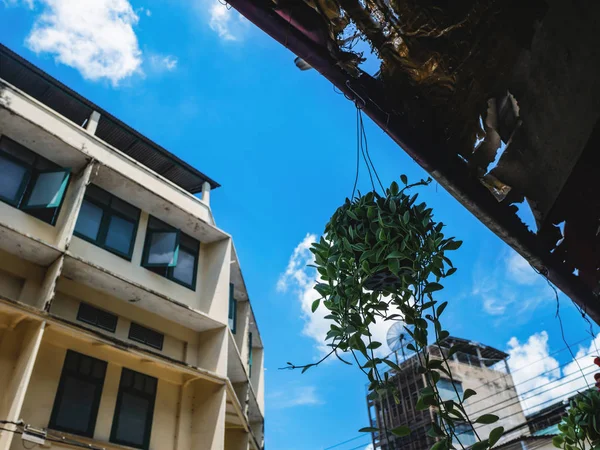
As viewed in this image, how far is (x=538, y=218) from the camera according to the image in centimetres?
237

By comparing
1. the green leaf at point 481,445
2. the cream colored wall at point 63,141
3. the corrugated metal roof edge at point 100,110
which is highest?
the corrugated metal roof edge at point 100,110

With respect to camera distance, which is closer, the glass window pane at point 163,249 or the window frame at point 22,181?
the window frame at point 22,181

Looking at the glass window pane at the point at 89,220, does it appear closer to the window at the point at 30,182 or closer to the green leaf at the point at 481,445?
the window at the point at 30,182

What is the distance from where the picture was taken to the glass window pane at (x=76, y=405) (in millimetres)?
7113

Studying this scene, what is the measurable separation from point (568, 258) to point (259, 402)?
1219 cm

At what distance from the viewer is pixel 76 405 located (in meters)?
7.38

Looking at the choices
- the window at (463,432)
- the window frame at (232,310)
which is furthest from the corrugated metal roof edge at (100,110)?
the window at (463,432)

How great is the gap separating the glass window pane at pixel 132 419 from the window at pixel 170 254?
2530mm

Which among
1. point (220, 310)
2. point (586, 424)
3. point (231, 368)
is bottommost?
point (586, 424)

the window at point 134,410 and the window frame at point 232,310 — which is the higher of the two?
the window frame at point 232,310

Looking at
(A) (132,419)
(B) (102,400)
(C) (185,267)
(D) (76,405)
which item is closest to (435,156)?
(D) (76,405)

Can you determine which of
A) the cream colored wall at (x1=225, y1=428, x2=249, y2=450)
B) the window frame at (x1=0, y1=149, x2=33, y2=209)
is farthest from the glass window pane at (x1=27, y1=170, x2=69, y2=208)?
the cream colored wall at (x1=225, y1=428, x2=249, y2=450)

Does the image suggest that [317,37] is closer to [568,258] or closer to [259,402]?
[568,258]

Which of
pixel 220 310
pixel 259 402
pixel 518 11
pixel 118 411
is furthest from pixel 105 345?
pixel 518 11
